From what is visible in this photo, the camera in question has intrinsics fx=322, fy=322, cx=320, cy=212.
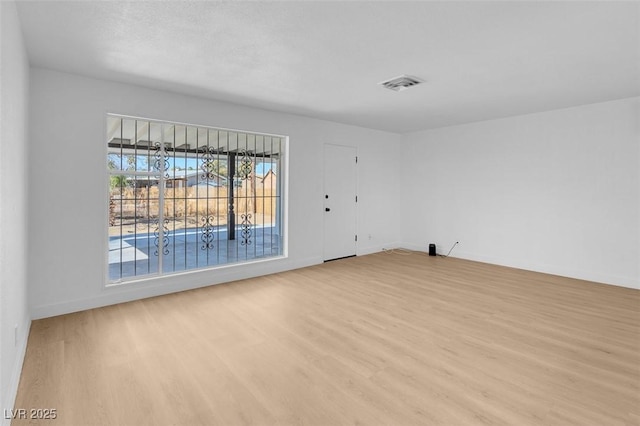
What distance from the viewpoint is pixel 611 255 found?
4742 millimetres

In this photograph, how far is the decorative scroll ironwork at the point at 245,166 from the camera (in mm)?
5551

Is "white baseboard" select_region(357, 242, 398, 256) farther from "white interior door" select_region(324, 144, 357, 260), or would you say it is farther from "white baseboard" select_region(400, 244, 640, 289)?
"white baseboard" select_region(400, 244, 640, 289)

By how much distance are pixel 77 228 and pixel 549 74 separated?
18.3 ft

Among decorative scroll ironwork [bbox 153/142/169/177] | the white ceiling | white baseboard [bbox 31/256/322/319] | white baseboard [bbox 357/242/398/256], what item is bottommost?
white baseboard [bbox 31/256/322/319]

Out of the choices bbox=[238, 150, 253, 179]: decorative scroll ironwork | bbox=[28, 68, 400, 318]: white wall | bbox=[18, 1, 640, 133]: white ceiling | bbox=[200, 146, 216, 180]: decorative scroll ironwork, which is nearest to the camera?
bbox=[18, 1, 640, 133]: white ceiling

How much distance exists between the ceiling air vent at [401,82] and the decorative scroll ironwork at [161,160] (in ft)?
9.87

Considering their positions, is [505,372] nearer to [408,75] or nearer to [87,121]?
[408,75]

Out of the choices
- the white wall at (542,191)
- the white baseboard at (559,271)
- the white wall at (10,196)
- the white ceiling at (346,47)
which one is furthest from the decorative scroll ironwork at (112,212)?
the white baseboard at (559,271)

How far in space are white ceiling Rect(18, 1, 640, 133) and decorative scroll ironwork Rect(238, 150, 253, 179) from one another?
3.81ft

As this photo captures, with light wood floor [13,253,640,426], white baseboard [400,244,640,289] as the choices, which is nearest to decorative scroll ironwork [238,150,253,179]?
light wood floor [13,253,640,426]

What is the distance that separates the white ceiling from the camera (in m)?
2.36

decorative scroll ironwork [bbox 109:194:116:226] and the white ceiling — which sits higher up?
the white ceiling

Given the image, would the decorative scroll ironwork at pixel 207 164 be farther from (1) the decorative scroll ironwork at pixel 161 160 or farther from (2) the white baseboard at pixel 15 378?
(2) the white baseboard at pixel 15 378

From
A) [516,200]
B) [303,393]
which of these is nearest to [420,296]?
[303,393]
